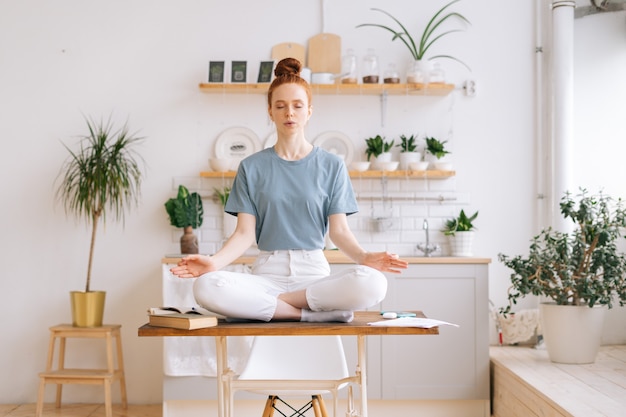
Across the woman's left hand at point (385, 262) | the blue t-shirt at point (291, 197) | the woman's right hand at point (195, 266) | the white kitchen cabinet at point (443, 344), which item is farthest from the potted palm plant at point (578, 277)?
the woman's right hand at point (195, 266)

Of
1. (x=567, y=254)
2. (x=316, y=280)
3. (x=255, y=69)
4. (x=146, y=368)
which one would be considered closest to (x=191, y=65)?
(x=255, y=69)

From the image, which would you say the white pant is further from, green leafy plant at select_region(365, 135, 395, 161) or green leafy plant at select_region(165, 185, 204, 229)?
green leafy plant at select_region(365, 135, 395, 161)

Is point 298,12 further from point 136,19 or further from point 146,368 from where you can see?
point 146,368

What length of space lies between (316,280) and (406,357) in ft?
7.04

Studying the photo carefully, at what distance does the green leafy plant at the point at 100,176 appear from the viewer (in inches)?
189

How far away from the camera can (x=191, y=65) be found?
16.9 feet

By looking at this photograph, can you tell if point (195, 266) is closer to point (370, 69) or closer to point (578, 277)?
point (578, 277)

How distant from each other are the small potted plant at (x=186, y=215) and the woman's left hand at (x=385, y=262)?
2462 mm

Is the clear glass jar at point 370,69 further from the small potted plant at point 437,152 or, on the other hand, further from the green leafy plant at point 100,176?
the green leafy plant at point 100,176

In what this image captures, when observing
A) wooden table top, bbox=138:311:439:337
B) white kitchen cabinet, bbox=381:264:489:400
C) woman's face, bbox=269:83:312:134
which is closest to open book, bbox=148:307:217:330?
wooden table top, bbox=138:311:439:337

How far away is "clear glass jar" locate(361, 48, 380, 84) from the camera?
16.3 ft

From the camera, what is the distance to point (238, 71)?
5.04 m

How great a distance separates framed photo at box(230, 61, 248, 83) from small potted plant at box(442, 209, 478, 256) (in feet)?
4.84

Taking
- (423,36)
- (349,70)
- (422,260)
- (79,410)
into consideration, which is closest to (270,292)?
(422,260)
